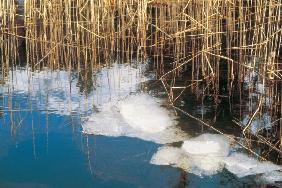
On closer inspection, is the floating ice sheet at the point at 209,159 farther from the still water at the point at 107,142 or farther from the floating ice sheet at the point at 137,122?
the floating ice sheet at the point at 137,122

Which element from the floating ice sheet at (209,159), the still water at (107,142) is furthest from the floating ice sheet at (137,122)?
the floating ice sheet at (209,159)

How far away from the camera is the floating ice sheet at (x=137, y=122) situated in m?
3.13

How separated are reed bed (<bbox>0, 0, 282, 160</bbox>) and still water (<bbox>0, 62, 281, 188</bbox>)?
0.35 meters

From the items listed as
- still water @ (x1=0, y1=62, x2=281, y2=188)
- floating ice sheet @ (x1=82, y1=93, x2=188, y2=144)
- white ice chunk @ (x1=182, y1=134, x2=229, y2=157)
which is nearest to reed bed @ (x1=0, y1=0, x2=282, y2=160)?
floating ice sheet @ (x1=82, y1=93, x2=188, y2=144)

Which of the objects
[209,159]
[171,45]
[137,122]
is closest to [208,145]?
[209,159]

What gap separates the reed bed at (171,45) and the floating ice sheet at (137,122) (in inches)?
9.0

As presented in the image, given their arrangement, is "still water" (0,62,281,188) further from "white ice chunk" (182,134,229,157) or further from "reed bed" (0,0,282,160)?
"reed bed" (0,0,282,160)

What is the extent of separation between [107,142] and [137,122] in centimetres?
34

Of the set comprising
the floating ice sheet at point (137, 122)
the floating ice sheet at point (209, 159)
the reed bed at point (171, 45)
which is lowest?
the floating ice sheet at point (209, 159)

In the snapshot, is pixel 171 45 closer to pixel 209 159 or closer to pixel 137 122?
pixel 137 122

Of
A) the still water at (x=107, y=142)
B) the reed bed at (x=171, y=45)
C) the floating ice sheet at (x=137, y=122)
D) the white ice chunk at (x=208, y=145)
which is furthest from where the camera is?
the reed bed at (x=171, y=45)

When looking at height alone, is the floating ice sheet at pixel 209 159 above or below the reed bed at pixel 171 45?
below

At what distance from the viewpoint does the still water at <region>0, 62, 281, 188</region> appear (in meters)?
2.64

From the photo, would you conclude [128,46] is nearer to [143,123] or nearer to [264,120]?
[143,123]
